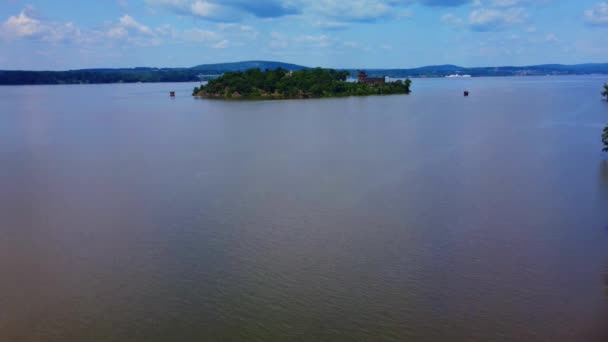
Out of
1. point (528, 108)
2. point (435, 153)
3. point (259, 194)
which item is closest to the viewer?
point (259, 194)

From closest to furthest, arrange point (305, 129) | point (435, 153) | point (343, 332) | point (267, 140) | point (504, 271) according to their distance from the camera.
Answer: point (343, 332)
point (504, 271)
point (435, 153)
point (267, 140)
point (305, 129)

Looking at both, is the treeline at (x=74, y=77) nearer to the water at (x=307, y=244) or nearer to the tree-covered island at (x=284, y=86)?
the tree-covered island at (x=284, y=86)

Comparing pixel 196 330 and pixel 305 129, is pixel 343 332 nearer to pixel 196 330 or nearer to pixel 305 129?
pixel 196 330

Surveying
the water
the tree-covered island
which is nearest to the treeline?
the tree-covered island

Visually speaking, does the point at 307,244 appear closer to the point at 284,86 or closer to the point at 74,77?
the point at 284,86

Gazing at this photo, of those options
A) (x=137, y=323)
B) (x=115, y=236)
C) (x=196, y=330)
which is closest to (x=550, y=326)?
(x=196, y=330)

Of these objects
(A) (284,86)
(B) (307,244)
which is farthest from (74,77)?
(B) (307,244)

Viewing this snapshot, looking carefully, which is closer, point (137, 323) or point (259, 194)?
point (137, 323)
